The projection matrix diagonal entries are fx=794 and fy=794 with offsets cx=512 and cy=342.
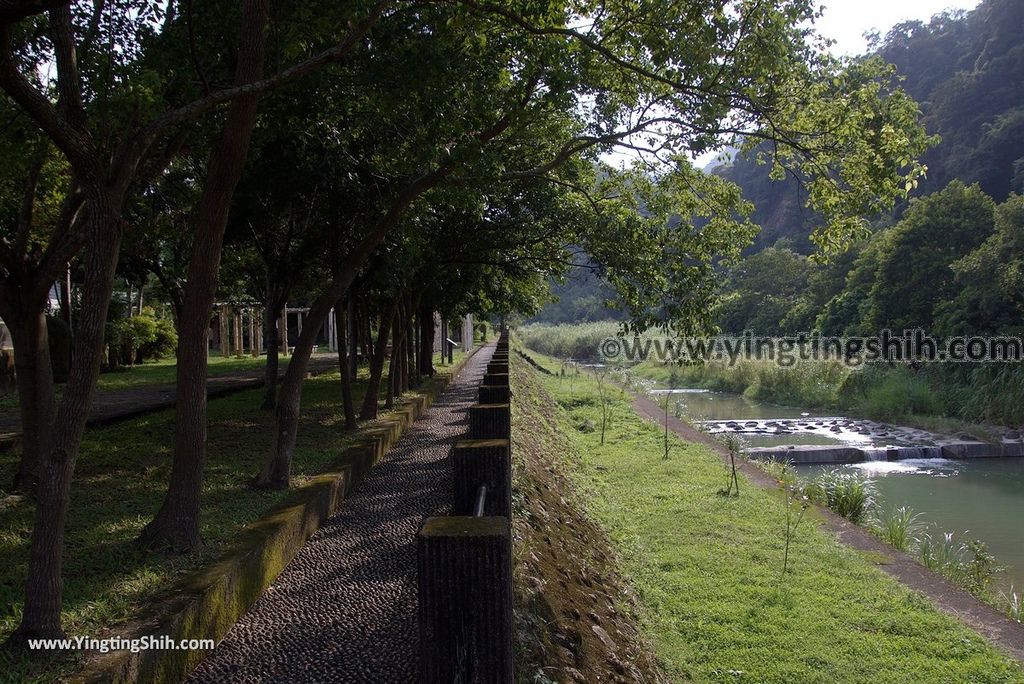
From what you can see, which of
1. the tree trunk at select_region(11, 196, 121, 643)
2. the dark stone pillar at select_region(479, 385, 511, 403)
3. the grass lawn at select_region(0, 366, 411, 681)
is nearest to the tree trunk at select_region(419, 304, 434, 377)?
the grass lawn at select_region(0, 366, 411, 681)

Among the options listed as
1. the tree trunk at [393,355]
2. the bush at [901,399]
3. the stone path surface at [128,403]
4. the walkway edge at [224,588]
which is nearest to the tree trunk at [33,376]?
the walkway edge at [224,588]

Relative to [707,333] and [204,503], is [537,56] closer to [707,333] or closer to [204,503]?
[707,333]

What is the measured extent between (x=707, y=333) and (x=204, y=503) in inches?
222

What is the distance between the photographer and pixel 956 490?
16.5m

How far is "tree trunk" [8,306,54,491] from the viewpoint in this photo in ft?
20.0

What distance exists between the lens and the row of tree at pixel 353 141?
414 centimetres

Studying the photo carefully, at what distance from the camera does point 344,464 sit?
7875 millimetres

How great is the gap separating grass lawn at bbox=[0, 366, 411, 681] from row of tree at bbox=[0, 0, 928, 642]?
0.97ft

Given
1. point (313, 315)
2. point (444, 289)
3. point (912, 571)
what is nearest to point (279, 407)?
point (313, 315)

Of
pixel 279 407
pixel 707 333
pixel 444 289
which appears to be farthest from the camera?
pixel 444 289

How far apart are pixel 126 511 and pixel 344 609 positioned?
263 cm

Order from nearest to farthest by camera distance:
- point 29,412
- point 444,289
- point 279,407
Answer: point 29,412 < point 279,407 < point 444,289

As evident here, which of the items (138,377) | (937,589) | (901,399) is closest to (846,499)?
(937,589)

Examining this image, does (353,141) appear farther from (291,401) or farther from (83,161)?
(83,161)
